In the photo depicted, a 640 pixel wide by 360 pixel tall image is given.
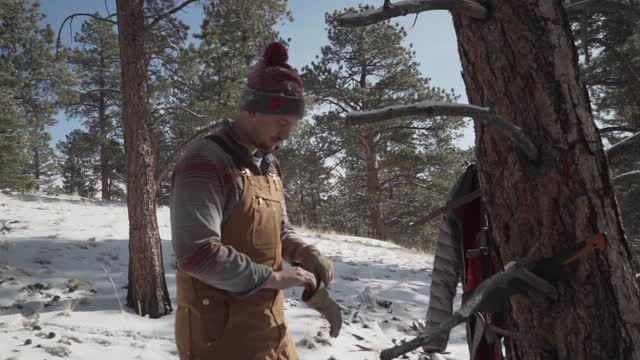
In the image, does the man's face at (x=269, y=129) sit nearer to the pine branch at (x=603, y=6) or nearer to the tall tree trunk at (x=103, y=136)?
the pine branch at (x=603, y=6)

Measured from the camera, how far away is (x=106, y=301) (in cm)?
480

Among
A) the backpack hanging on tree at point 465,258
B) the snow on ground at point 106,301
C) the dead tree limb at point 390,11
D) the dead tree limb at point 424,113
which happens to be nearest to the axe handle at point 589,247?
the dead tree limb at point 424,113

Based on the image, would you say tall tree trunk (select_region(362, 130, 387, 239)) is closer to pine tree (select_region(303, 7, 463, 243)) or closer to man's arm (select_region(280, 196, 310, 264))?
pine tree (select_region(303, 7, 463, 243))

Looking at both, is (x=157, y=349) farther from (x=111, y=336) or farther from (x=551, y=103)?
(x=551, y=103)

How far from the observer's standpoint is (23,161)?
13.9m

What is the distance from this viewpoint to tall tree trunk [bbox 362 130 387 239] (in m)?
15.8

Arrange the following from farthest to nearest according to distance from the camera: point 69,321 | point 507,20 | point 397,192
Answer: point 397,192 → point 69,321 → point 507,20

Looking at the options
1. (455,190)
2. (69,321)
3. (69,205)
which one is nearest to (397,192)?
(69,205)

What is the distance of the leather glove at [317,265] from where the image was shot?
2027mm

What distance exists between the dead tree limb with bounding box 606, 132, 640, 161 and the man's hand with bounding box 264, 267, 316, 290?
3.90 ft

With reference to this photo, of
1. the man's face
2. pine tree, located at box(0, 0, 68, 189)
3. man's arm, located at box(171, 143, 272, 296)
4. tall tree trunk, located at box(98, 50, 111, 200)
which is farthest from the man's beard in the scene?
tall tree trunk, located at box(98, 50, 111, 200)

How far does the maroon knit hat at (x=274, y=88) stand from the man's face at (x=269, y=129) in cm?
3

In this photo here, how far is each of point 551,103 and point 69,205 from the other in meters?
12.2

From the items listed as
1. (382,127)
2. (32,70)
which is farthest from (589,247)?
(32,70)
